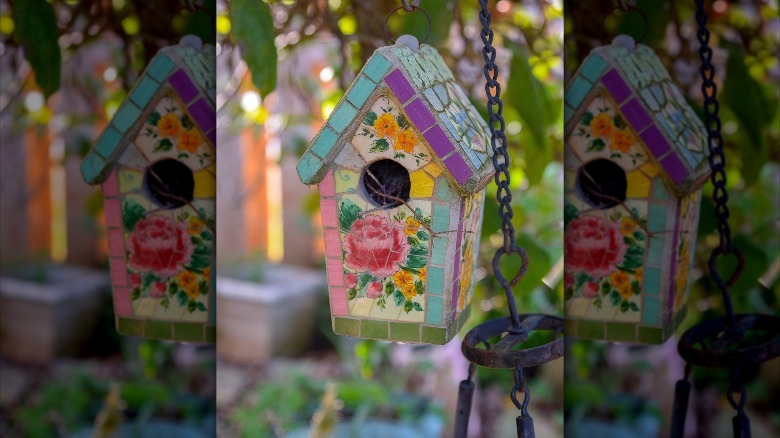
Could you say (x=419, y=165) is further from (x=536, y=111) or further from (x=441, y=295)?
(x=536, y=111)

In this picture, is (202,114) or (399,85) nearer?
(399,85)

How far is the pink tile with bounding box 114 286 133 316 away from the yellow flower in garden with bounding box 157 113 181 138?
203 millimetres

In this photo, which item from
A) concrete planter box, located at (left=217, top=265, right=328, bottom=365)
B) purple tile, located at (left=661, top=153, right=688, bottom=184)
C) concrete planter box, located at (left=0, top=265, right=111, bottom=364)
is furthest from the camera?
concrete planter box, located at (left=0, top=265, right=111, bottom=364)

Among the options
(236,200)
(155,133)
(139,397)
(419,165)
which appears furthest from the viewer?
(139,397)

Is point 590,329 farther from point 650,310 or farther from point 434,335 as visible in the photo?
point 434,335

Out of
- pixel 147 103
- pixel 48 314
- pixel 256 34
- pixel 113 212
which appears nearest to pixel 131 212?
pixel 113 212

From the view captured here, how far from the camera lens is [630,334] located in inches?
33.7

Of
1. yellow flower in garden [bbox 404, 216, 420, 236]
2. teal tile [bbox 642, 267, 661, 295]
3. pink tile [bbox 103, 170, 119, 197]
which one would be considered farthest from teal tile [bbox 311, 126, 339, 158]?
teal tile [bbox 642, 267, 661, 295]

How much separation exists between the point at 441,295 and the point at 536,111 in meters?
0.33

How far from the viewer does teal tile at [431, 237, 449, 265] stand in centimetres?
67

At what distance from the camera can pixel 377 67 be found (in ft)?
2.11

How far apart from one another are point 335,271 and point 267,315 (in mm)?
484

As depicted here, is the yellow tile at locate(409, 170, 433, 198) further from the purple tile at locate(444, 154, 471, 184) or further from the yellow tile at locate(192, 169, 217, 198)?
the yellow tile at locate(192, 169, 217, 198)

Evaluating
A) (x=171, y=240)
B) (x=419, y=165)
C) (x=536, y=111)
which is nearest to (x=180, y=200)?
(x=171, y=240)
